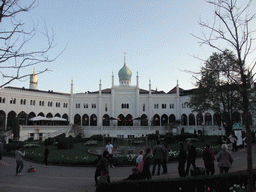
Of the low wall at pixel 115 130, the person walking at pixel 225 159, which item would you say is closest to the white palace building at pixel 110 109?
the low wall at pixel 115 130

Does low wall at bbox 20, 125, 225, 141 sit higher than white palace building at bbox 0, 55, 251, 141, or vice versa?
white palace building at bbox 0, 55, 251, 141

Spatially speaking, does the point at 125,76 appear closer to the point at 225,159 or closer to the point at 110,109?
the point at 110,109

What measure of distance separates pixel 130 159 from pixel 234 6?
1161cm

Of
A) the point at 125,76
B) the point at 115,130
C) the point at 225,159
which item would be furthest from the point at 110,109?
the point at 225,159

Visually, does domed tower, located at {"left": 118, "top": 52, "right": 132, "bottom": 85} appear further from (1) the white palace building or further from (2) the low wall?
(2) the low wall

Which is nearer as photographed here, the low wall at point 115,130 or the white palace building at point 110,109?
the low wall at point 115,130

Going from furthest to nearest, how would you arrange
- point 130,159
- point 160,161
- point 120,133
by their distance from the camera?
1. point 120,133
2. point 130,159
3. point 160,161

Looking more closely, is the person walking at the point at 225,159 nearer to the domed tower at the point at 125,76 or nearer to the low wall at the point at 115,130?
the low wall at the point at 115,130

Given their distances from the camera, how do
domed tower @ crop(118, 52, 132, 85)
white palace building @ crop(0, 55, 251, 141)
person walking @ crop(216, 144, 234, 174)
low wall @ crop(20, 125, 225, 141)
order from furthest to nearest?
1. domed tower @ crop(118, 52, 132, 85)
2. white palace building @ crop(0, 55, 251, 141)
3. low wall @ crop(20, 125, 225, 141)
4. person walking @ crop(216, 144, 234, 174)

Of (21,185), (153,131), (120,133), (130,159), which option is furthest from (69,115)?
(21,185)

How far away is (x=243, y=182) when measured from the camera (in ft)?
26.8

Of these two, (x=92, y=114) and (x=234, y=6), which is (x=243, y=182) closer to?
(x=234, y=6)

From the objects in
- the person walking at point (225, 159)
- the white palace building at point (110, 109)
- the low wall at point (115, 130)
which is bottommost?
the low wall at point (115, 130)

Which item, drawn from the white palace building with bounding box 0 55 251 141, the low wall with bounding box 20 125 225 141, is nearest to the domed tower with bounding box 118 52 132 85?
the white palace building with bounding box 0 55 251 141
